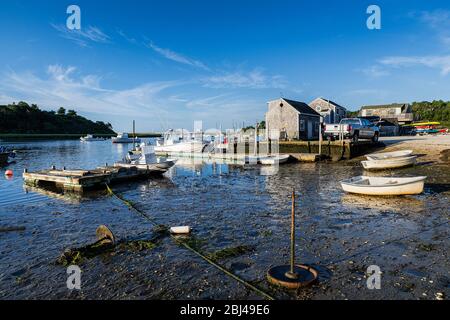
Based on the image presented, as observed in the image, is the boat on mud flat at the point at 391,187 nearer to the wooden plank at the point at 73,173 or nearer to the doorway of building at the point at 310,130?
the wooden plank at the point at 73,173

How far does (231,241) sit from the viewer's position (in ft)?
34.4

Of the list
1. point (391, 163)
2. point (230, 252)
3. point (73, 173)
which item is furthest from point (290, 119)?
point (230, 252)

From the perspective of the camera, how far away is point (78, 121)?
176 meters

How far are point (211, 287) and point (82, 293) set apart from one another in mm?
3166

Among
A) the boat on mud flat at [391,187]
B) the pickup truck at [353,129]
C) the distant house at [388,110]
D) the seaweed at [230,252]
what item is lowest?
the seaweed at [230,252]

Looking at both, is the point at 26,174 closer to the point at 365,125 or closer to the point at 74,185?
the point at 74,185

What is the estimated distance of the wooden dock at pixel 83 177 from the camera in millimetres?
20531

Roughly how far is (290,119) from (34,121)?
473ft

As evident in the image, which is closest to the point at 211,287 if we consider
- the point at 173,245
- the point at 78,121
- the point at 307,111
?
the point at 173,245

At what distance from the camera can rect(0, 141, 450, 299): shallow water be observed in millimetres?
7406

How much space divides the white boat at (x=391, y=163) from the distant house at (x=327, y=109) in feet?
89.8

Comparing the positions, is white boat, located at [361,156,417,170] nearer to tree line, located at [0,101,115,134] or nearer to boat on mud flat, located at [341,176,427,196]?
boat on mud flat, located at [341,176,427,196]

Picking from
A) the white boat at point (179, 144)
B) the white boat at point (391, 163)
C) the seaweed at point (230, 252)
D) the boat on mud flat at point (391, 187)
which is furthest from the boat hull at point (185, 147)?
the seaweed at point (230, 252)

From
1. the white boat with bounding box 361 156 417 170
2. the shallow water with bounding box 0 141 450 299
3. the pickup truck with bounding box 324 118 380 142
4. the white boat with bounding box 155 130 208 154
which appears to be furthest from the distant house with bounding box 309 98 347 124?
the shallow water with bounding box 0 141 450 299
